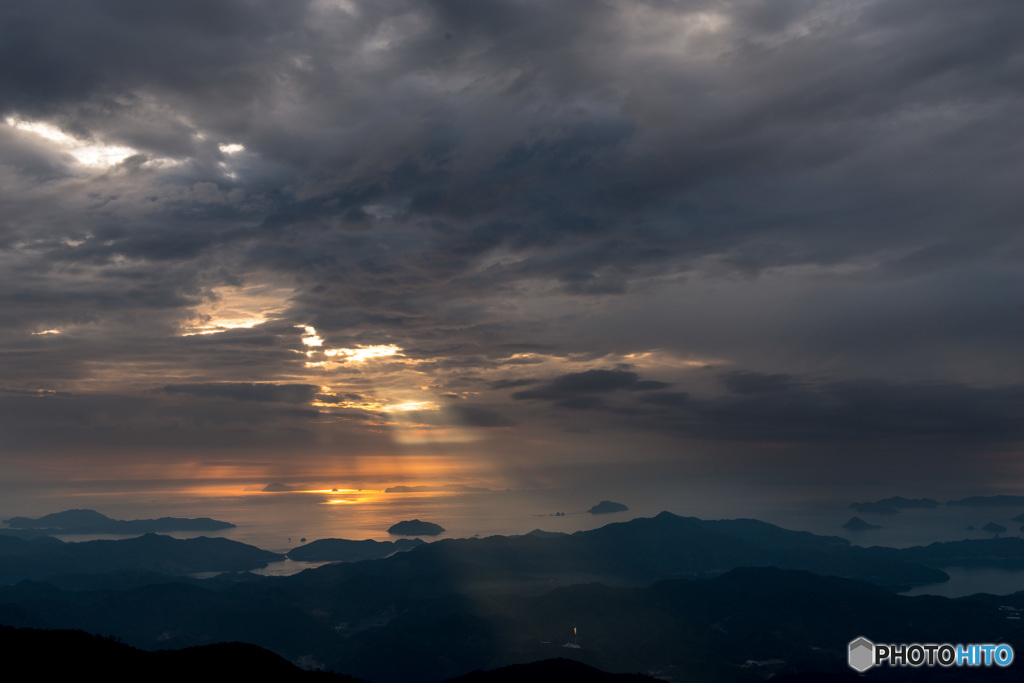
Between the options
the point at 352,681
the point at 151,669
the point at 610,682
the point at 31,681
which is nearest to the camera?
the point at 31,681

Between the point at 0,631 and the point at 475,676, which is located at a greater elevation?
the point at 0,631

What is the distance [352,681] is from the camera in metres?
168

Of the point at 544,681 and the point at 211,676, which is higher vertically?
the point at 211,676

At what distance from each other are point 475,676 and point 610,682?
42.9 m

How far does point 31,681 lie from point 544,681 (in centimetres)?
13735

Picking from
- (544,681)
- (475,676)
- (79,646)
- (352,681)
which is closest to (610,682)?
(544,681)

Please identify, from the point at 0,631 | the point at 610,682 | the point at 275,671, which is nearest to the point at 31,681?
the point at 0,631

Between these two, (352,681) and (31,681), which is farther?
(352,681)

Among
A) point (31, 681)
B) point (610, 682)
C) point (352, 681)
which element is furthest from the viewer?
point (610, 682)

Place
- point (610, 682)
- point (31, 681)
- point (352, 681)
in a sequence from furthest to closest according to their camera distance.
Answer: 1. point (610, 682)
2. point (352, 681)
3. point (31, 681)

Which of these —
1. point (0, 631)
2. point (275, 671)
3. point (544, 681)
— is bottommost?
point (544, 681)

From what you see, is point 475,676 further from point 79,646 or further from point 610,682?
point 79,646

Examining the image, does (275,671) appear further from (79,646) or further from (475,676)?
(475,676)

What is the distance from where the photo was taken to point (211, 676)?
13425cm
